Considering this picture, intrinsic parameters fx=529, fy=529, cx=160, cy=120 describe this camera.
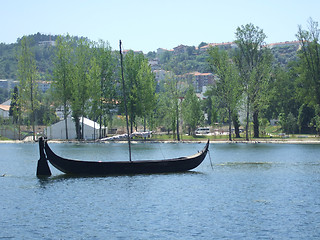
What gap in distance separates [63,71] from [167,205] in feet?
229

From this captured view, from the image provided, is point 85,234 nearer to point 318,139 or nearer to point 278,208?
point 278,208

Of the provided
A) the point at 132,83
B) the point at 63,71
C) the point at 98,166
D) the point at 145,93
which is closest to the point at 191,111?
the point at 145,93

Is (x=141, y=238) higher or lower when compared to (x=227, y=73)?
lower

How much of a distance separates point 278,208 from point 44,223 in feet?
43.9

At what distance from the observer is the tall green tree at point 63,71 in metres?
97.7

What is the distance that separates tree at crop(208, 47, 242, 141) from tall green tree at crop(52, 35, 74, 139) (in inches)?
1031

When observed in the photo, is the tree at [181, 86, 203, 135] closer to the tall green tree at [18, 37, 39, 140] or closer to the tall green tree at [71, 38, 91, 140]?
the tall green tree at [71, 38, 91, 140]

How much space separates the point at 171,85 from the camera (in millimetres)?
98000

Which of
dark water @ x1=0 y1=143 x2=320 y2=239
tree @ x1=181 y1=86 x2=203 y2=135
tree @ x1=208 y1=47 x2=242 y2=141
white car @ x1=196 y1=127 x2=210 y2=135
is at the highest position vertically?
tree @ x1=208 y1=47 x2=242 y2=141

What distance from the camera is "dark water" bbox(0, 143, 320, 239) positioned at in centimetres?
2550

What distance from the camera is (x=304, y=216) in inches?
1128

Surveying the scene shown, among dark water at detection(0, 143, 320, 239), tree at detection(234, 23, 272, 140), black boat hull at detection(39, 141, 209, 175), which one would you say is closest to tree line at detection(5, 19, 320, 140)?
tree at detection(234, 23, 272, 140)

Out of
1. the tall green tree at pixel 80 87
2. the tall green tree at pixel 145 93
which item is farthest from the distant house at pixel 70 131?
the tall green tree at pixel 145 93

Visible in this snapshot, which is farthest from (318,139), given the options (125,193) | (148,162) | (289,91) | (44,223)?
→ (44,223)
